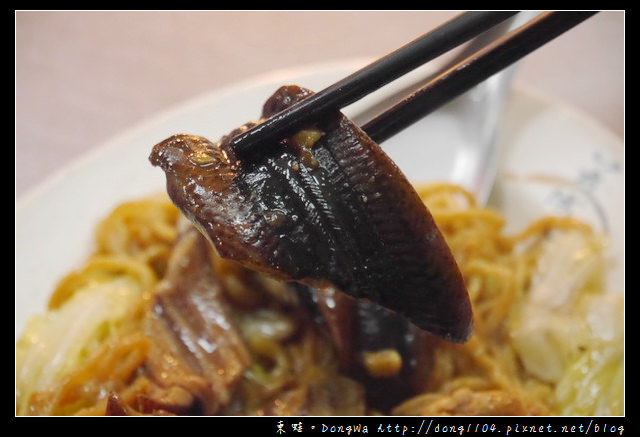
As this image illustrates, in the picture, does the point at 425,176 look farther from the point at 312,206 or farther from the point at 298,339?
the point at 312,206

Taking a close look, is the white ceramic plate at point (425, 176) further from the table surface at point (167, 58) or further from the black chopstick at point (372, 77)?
the black chopstick at point (372, 77)

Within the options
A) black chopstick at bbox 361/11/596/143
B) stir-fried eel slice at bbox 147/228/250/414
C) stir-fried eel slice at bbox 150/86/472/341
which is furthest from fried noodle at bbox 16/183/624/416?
black chopstick at bbox 361/11/596/143

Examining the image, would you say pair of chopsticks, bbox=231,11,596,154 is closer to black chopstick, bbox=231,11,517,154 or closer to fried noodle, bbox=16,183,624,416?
black chopstick, bbox=231,11,517,154

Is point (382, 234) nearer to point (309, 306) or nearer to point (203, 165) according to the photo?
point (203, 165)
